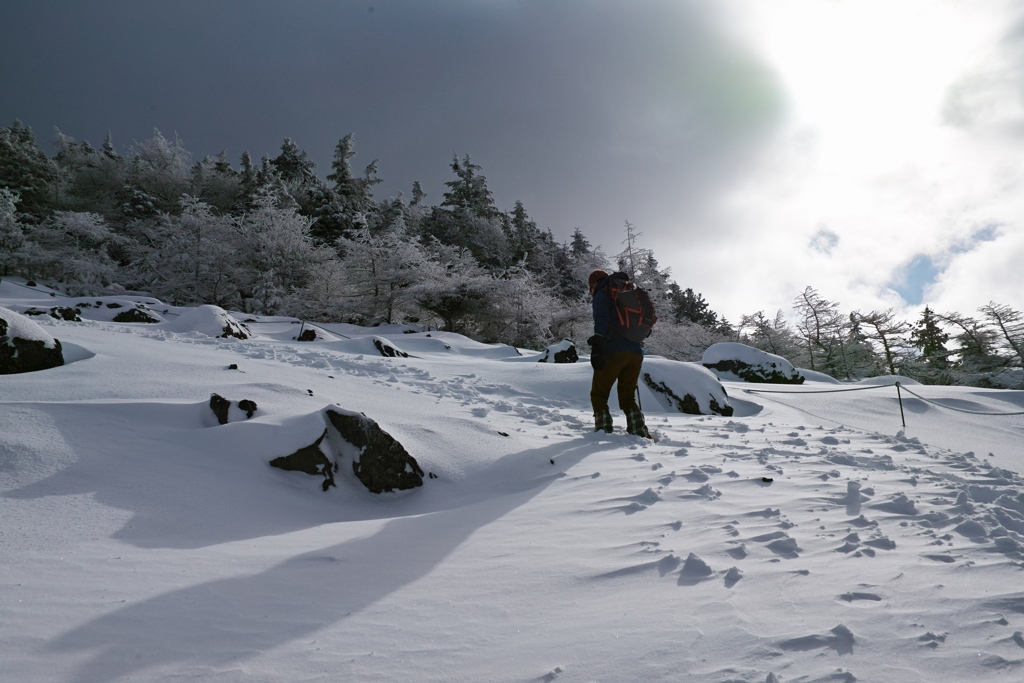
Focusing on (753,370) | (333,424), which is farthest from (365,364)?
(753,370)

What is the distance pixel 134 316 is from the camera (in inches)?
451

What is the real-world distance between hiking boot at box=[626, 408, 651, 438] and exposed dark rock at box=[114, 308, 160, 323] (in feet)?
42.9

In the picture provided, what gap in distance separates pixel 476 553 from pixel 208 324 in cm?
1086

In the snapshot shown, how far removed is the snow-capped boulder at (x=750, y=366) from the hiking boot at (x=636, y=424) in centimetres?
951

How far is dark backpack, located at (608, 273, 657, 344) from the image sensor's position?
468 centimetres

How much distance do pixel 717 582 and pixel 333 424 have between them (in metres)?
2.72

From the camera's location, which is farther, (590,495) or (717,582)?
(590,495)

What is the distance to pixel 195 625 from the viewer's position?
1.35 metres

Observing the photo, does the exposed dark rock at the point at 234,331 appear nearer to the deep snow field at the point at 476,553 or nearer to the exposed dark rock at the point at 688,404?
the deep snow field at the point at 476,553

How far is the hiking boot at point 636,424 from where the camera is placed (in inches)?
187

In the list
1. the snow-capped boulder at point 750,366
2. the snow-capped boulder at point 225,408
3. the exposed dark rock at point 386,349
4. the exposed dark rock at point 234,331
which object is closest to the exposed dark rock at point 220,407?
the snow-capped boulder at point 225,408

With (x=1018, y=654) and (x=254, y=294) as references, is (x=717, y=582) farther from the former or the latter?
(x=254, y=294)

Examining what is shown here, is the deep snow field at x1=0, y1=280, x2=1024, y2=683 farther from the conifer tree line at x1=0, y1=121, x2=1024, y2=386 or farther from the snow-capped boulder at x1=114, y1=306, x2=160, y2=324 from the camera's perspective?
the conifer tree line at x1=0, y1=121, x2=1024, y2=386

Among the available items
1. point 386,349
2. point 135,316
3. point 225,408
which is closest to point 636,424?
point 225,408
